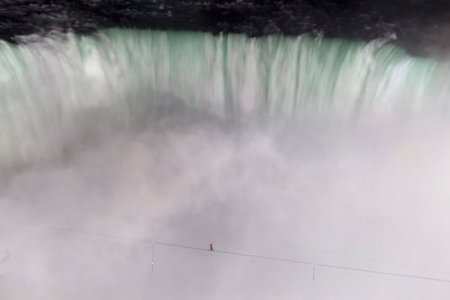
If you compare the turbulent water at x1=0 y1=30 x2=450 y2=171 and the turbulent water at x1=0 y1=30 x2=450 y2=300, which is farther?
the turbulent water at x1=0 y1=30 x2=450 y2=171

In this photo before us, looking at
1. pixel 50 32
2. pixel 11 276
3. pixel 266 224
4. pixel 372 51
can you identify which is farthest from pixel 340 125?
pixel 11 276

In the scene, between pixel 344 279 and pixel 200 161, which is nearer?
pixel 344 279

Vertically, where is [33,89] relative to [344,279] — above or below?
above

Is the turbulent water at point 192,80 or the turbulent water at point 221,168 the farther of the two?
the turbulent water at point 192,80

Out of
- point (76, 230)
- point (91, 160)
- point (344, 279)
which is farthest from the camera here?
point (91, 160)

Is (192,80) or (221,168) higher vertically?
(192,80)

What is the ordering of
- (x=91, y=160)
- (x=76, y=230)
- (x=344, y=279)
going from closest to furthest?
(x=344, y=279), (x=76, y=230), (x=91, y=160)

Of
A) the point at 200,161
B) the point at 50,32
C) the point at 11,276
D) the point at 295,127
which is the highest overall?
the point at 50,32

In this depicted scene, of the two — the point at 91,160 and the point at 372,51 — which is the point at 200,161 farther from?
the point at 372,51
